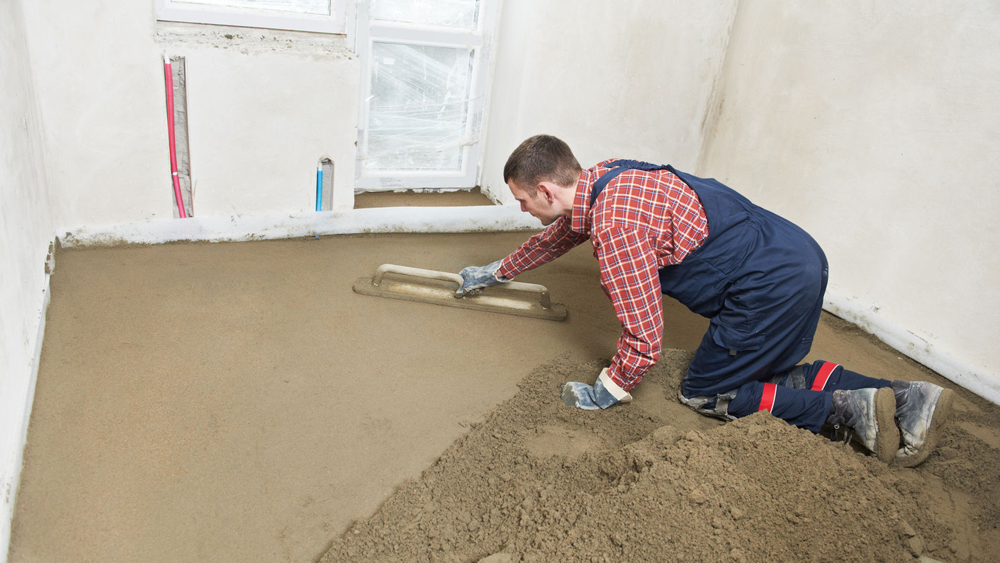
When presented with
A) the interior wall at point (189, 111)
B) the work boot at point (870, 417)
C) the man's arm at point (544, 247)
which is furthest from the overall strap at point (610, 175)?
the interior wall at point (189, 111)

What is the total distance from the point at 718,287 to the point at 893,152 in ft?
4.47

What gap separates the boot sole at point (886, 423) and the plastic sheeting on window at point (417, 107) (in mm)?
2509

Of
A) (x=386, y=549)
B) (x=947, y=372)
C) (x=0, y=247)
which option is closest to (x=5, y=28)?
(x=0, y=247)

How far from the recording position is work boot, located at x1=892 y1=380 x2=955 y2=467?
6.10 feet

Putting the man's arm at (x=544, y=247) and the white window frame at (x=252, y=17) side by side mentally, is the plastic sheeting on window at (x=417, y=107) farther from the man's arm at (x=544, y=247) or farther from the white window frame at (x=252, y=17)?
the man's arm at (x=544, y=247)

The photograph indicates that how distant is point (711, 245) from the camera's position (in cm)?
199

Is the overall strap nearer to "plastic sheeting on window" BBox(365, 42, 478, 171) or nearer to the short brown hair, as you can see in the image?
the short brown hair

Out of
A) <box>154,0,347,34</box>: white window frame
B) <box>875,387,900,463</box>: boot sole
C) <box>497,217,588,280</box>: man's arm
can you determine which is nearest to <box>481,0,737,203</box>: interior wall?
<box>154,0,347,34</box>: white window frame

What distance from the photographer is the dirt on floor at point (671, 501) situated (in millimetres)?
1485

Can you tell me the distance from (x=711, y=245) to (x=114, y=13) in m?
2.40

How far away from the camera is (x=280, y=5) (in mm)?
2795

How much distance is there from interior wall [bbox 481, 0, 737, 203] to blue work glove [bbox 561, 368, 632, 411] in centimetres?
172

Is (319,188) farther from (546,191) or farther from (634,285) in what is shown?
(634,285)

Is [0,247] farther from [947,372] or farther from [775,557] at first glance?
[947,372]
